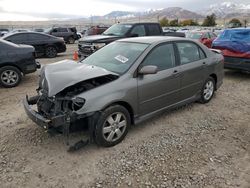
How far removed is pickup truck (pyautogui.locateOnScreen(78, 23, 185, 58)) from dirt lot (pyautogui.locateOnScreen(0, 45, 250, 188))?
524cm

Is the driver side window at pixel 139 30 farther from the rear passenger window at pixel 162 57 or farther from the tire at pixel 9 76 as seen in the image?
the rear passenger window at pixel 162 57

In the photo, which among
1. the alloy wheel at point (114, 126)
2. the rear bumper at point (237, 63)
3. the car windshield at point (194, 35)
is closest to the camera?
the alloy wheel at point (114, 126)

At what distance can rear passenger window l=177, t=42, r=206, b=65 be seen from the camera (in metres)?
5.05

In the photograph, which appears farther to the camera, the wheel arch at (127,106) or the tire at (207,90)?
the tire at (207,90)

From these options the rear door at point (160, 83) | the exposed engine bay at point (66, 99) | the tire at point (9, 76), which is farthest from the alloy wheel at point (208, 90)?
the tire at point (9, 76)

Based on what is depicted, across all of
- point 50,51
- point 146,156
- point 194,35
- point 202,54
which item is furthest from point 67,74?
point 194,35

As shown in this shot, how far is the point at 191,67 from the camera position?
5156 millimetres

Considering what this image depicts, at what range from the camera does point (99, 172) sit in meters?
3.46

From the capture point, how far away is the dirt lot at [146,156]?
3311mm

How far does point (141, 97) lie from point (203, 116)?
1661 millimetres

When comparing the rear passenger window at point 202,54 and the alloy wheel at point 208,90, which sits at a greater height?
the rear passenger window at point 202,54

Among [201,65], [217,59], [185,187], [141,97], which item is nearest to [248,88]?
[217,59]

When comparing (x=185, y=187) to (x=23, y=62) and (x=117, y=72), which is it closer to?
A: (x=117, y=72)

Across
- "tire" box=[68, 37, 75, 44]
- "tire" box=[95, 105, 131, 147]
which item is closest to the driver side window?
"tire" box=[95, 105, 131, 147]
